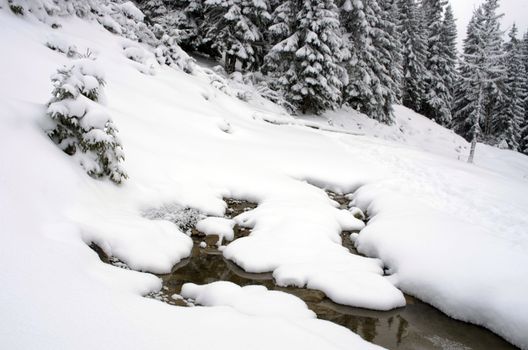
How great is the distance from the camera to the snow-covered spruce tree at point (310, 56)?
19016 millimetres

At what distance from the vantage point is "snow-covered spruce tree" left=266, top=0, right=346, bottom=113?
19.0m

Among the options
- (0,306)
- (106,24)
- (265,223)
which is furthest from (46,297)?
(106,24)

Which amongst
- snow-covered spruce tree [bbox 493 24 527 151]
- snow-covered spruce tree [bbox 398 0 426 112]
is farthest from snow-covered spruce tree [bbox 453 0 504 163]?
snow-covered spruce tree [bbox 398 0 426 112]

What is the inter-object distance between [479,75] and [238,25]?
608 inches

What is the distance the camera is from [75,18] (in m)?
13.6

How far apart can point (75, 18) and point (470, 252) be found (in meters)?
14.2

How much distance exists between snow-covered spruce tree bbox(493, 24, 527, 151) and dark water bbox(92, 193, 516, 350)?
39799mm

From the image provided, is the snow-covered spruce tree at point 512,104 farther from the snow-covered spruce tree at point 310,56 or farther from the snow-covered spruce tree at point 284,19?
the snow-covered spruce tree at point 284,19

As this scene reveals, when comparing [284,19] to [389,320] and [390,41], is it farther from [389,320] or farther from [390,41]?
[389,320]

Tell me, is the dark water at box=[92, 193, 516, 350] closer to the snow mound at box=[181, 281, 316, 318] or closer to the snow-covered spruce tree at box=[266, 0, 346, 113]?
the snow mound at box=[181, 281, 316, 318]

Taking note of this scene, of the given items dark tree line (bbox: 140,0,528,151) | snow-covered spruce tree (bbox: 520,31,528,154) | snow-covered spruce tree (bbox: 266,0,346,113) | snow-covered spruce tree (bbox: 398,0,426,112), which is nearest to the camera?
snow-covered spruce tree (bbox: 266,0,346,113)

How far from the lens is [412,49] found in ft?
120

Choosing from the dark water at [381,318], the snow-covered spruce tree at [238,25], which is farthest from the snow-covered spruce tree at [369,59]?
the dark water at [381,318]

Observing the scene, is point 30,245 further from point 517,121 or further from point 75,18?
point 517,121
